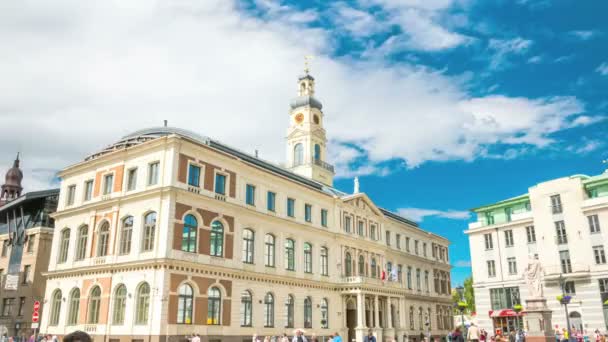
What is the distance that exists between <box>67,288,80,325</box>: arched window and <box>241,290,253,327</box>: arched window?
1248cm

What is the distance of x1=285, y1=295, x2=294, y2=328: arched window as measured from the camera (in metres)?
43.8

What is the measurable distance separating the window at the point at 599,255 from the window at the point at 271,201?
1306 inches

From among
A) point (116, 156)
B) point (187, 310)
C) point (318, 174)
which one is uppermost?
point (318, 174)

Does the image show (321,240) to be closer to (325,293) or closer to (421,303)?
(325,293)

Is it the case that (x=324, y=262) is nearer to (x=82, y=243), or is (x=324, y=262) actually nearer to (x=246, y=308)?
(x=246, y=308)

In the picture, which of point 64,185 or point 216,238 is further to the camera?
point 64,185

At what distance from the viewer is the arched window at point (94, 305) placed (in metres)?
36.2

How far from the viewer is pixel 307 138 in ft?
213

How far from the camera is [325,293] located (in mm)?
48781

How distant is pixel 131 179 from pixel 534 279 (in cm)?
2962

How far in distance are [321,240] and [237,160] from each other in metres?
13.9

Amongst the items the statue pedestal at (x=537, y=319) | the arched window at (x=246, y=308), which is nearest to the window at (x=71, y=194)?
the arched window at (x=246, y=308)

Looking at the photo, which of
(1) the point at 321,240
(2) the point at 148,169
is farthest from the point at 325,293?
(2) the point at 148,169

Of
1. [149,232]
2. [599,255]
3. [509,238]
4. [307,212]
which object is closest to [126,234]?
[149,232]
